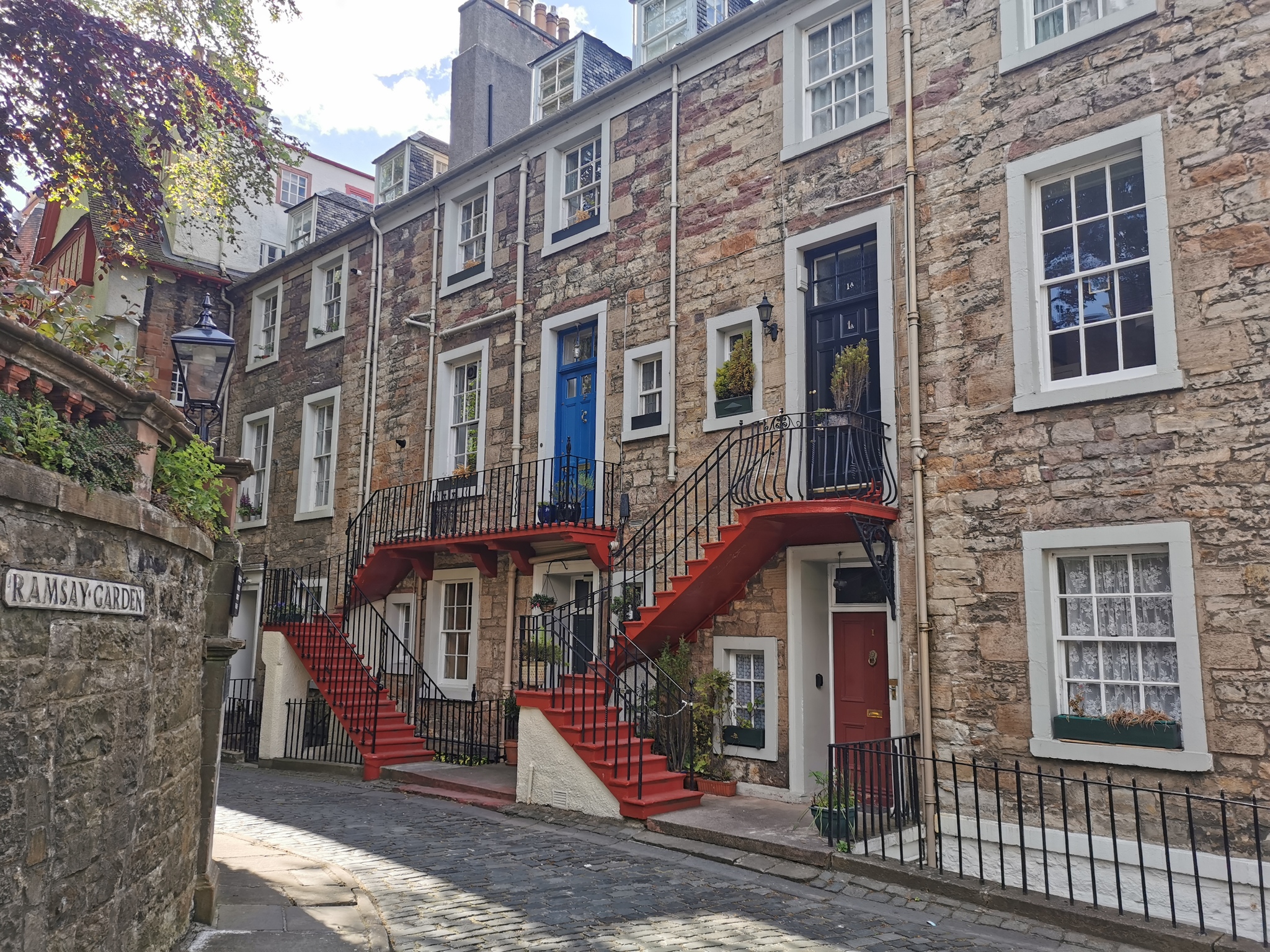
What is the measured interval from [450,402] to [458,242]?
2.70 meters

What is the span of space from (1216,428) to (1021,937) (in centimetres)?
424

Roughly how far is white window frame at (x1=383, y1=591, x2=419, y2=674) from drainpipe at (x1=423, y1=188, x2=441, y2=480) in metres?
2.00

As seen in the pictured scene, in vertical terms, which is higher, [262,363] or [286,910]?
[262,363]

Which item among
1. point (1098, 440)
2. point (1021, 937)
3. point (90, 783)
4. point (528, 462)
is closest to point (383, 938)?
point (90, 783)

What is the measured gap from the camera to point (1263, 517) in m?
7.67

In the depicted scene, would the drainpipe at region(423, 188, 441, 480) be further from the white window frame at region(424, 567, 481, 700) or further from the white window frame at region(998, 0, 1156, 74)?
the white window frame at region(998, 0, 1156, 74)

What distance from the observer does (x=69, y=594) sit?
4344 millimetres

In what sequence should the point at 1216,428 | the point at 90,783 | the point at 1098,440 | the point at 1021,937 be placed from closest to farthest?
1. the point at 90,783
2. the point at 1021,937
3. the point at 1216,428
4. the point at 1098,440

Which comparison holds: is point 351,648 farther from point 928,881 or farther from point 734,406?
point 928,881

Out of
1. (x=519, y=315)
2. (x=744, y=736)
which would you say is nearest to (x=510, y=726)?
(x=744, y=736)

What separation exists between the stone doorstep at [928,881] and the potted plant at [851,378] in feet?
14.3

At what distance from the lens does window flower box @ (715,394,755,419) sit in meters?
11.5

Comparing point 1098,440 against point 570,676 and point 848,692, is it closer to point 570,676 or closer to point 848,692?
point 848,692

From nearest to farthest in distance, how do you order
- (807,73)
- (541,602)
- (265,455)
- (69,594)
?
(69,594) → (807,73) → (541,602) → (265,455)
